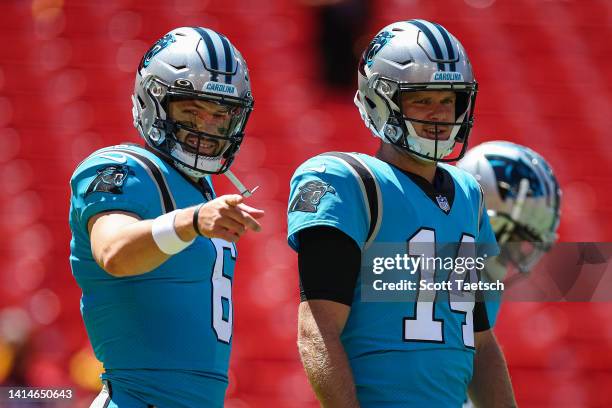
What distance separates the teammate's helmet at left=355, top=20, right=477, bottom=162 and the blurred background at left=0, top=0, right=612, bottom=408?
3.50 metres

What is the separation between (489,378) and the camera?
2.78 metres

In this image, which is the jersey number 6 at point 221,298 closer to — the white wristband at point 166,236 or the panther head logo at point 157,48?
the white wristband at point 166,236

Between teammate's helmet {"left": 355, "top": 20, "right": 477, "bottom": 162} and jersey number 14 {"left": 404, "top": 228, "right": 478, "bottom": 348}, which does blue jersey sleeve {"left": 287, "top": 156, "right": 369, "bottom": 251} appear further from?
teammate's helmet {"left": 355, "top": 20, "right": 477, "bottom": 162}

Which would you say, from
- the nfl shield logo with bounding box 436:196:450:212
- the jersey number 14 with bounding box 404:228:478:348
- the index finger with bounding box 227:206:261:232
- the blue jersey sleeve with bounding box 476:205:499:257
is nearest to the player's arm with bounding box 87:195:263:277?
the index finger with bounding box 227:206:261:232

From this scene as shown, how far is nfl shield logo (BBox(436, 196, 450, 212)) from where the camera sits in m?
2.59

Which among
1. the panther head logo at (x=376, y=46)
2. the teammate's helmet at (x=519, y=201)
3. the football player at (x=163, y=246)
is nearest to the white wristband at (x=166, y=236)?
the football player at (x=163, y=246)

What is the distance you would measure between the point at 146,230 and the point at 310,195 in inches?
16.5

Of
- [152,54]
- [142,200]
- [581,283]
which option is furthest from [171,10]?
[142,200]

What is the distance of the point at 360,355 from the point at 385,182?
1.36 feet

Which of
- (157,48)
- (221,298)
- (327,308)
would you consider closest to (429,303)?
(327,308)

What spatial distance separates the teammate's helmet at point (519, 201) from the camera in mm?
3975

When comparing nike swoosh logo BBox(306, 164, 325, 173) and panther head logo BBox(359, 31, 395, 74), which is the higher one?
panther head logo BBox(359, 31, 395, 74)

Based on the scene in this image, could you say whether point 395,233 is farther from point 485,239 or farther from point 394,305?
point 485,239

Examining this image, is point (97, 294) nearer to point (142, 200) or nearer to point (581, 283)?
point (142, 200)
